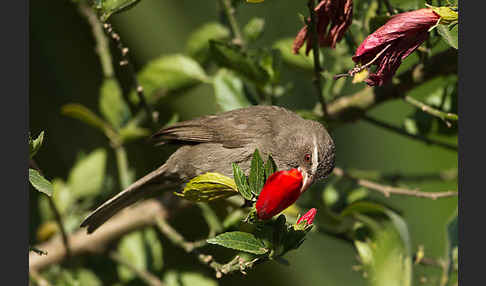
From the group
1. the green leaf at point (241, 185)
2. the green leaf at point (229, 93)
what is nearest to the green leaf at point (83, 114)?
the green leaf at point (229, 93)

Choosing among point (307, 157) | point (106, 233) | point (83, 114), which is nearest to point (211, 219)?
point (307, 157)

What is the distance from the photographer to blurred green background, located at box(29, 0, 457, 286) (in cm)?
267

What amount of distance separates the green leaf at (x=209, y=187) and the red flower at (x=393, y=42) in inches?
16.7

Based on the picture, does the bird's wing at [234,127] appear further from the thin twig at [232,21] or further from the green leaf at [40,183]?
the green leaf at [40,183]

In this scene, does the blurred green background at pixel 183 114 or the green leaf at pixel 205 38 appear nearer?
the green leaf at pixel 205 38

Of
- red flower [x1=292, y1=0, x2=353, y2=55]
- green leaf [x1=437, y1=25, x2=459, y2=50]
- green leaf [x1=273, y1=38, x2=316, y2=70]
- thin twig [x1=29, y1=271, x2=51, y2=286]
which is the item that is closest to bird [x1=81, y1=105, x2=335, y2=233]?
green leaf [x1=273, y1=38, x2=316, y2=70]

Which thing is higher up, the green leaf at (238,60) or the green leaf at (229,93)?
the green leaf at (238,60)

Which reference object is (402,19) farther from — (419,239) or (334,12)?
(419,239)

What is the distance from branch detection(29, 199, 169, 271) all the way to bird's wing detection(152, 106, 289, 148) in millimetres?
380

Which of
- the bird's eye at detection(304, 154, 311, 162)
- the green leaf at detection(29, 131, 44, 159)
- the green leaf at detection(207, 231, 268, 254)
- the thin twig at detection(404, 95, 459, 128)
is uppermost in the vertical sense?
the green leaf at detection(29, 131, 44, 159)

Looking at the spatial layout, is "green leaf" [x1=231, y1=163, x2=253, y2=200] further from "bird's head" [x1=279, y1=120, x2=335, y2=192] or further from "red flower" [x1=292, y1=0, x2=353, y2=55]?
"bird's head" [x1=279, y1=120, x2=335, y2=192]

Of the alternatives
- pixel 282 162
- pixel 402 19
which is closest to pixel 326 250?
pixel 282 162

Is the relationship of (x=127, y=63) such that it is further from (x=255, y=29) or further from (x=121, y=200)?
(x=255, y=29)

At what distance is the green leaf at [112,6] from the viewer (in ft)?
4.95
